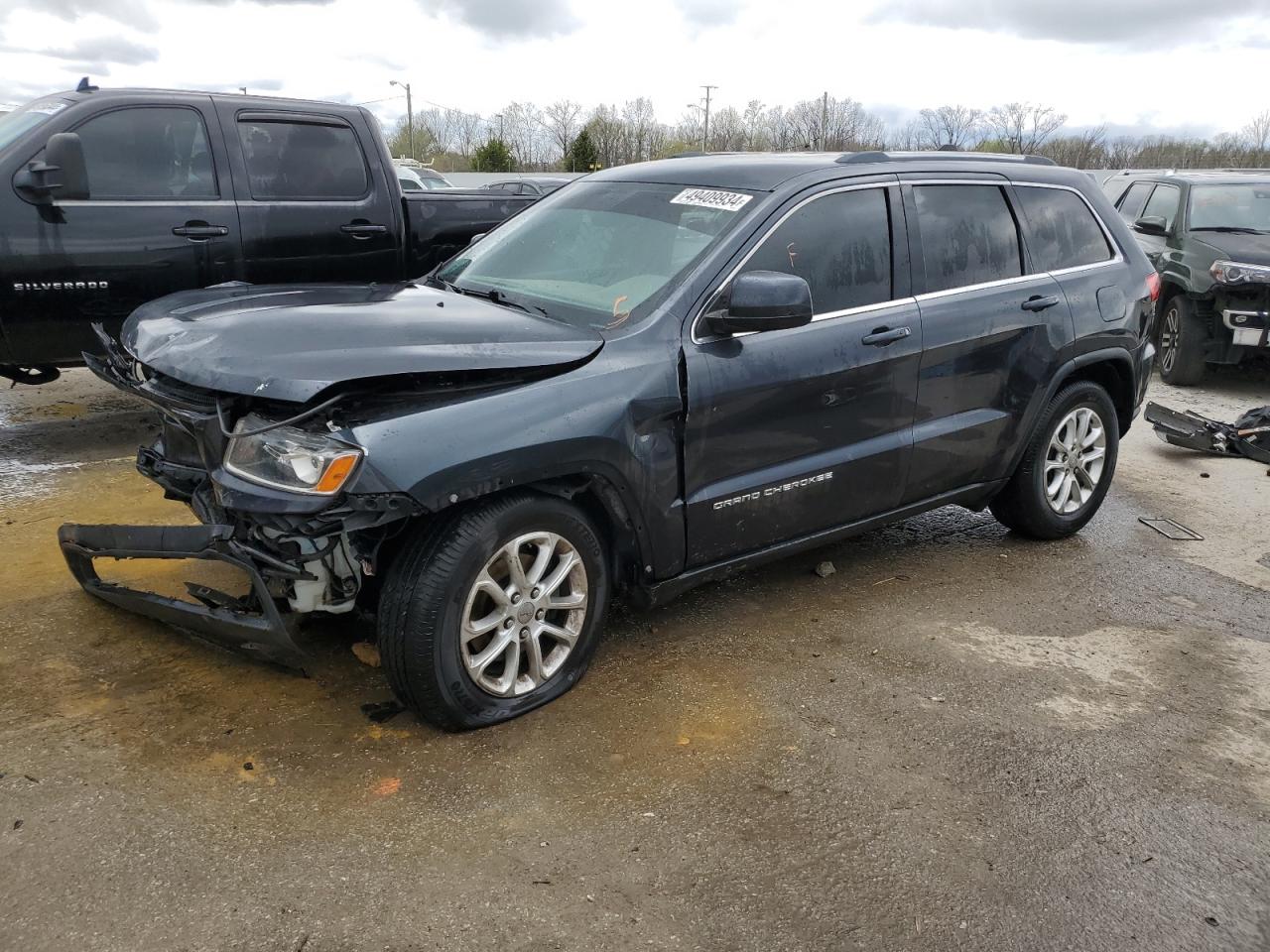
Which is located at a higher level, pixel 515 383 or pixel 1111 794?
pixel 515 383

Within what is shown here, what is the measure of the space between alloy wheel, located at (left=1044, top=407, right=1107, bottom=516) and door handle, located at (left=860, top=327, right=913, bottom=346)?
1.28 meters

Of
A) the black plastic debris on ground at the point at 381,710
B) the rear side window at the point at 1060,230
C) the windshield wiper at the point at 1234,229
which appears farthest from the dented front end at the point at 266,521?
the windshield wiper at the point at 1234,229

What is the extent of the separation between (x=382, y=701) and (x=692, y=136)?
144 ft

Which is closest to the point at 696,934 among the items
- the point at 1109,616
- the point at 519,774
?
the point at 519,774

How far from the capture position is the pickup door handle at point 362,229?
6578 millimetres

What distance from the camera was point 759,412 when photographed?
12.2 feet

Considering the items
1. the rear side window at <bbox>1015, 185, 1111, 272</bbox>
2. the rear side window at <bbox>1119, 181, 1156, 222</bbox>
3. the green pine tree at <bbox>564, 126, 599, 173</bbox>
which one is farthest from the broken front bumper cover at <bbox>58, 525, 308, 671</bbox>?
the green pine tree at <bbox>564, 126, 599, 173</bbox>

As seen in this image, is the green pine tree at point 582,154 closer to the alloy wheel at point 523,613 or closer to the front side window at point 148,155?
the front side window at point 148,155

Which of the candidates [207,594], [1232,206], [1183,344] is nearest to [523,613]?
[207,594]

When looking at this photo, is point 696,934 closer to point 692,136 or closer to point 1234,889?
point 1234,889

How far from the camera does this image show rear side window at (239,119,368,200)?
20.6 feet

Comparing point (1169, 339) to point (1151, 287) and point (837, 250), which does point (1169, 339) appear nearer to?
point (1151, 287)

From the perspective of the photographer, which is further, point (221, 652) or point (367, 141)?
point (367, 141)

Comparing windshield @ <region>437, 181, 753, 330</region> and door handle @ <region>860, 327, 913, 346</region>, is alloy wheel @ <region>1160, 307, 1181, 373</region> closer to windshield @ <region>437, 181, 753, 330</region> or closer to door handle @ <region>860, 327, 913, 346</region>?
door handle @ <region>860, 327, 913, 346</region>
